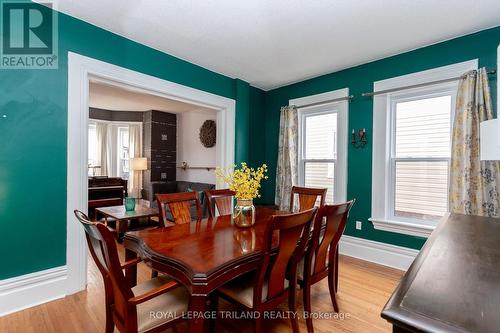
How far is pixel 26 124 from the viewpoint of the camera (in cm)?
209

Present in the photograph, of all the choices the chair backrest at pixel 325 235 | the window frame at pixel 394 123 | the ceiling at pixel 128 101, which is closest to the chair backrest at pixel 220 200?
the chair backrest at pixel 325 235

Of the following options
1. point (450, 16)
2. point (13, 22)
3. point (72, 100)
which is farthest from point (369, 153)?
point (13, 22)

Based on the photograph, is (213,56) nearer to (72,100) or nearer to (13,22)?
(72,100)

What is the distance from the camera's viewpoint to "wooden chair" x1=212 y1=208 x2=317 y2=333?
1360 millimetres

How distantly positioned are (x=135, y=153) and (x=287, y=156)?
15.7 feet

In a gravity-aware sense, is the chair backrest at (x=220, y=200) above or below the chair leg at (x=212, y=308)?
above

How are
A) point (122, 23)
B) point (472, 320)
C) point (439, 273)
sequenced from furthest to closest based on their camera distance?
point (122, 23) < point (439, 273) < point (472, 320)

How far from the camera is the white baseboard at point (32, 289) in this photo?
2.01m

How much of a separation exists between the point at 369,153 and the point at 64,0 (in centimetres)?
362

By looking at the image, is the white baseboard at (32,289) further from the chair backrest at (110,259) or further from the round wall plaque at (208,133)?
A: the round wall plaque at (208,133)

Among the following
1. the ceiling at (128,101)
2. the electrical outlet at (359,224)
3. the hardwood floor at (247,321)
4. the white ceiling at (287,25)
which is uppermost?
the ceiling at (128,101)

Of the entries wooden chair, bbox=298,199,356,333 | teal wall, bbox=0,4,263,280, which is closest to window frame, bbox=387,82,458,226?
wooden chair, bbox=298,199,356,333

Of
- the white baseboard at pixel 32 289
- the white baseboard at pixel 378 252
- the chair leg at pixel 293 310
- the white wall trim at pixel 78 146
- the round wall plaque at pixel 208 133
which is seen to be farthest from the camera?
the round wall plaque at pixel 208 133

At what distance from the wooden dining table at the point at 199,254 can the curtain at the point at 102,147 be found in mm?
5977
